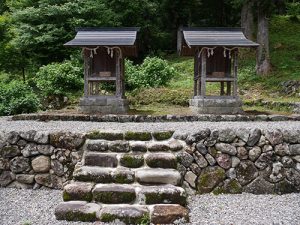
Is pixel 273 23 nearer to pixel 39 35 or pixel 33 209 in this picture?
pixel 39 35

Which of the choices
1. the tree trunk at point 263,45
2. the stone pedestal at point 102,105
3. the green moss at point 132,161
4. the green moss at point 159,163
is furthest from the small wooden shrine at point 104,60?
the tree trunk at point 263,45

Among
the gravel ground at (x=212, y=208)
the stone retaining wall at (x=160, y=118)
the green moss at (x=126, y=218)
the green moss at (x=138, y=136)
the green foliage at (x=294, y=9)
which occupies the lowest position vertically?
the gravel ground at (x=212, y=208)

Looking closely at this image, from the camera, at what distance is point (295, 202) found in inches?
208

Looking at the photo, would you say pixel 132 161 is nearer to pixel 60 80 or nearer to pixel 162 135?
pixel 162 135

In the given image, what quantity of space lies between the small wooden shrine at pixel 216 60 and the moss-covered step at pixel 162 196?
634 centimetres

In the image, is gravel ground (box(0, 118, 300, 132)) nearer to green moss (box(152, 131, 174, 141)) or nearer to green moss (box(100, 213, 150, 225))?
green moss (box(152, 131, 174, 141))

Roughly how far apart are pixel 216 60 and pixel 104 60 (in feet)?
12.4

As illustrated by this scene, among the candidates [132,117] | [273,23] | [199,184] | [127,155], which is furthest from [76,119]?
[273,23]

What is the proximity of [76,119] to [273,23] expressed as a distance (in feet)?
69.1

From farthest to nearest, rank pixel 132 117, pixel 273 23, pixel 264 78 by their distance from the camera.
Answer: pixel 273 23 → pixel 264 78 → pixel 132 117

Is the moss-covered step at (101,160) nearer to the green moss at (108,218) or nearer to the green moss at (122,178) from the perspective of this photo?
the green moss at (122,178)

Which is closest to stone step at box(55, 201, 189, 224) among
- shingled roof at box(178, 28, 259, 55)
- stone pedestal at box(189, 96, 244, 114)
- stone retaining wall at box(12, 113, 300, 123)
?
stone retaining wall at box(12, 113, 300, 123)

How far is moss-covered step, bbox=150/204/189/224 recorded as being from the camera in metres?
4.46

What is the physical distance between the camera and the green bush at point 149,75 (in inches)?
629
